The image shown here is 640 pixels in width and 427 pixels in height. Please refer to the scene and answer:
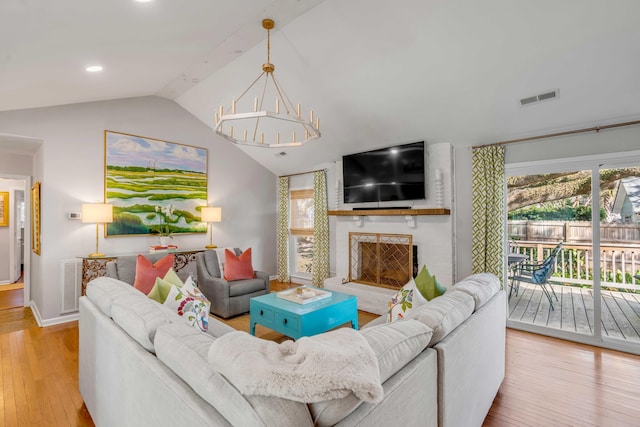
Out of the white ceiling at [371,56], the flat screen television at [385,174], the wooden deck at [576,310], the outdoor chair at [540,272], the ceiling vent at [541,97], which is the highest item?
the white ceiling at [371,56]

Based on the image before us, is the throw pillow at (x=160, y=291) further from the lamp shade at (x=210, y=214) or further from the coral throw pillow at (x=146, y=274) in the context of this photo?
the lamp shade at (x=210, y=214)

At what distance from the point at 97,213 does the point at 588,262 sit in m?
5.82

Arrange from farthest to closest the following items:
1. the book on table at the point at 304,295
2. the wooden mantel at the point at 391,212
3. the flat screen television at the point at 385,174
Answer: the flat screen television at the point at 385,174
the wooden mantel at the point at 391,212
the book on table at the point at 304,295

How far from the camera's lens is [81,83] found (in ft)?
10.7

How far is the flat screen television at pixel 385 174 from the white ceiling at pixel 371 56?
0.96 feet

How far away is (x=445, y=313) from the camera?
1602 mm

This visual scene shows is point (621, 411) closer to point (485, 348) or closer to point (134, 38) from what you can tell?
point (485, 348)

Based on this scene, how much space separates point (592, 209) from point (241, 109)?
4602 mm

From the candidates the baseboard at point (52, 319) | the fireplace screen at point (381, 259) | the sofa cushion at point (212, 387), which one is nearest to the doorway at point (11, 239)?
the baseboard at point (52, 319)

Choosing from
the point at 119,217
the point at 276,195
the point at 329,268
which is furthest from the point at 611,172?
the point at 119,217

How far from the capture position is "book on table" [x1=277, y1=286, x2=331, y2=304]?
3.12m

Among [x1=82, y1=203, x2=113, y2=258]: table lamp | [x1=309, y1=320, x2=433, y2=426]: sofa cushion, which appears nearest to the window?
[x1=82, y1=203, x2=113, y2=258]: table lamp

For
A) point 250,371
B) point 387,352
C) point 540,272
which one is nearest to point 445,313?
point 387,352

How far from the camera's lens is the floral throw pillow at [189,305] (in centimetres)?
213
